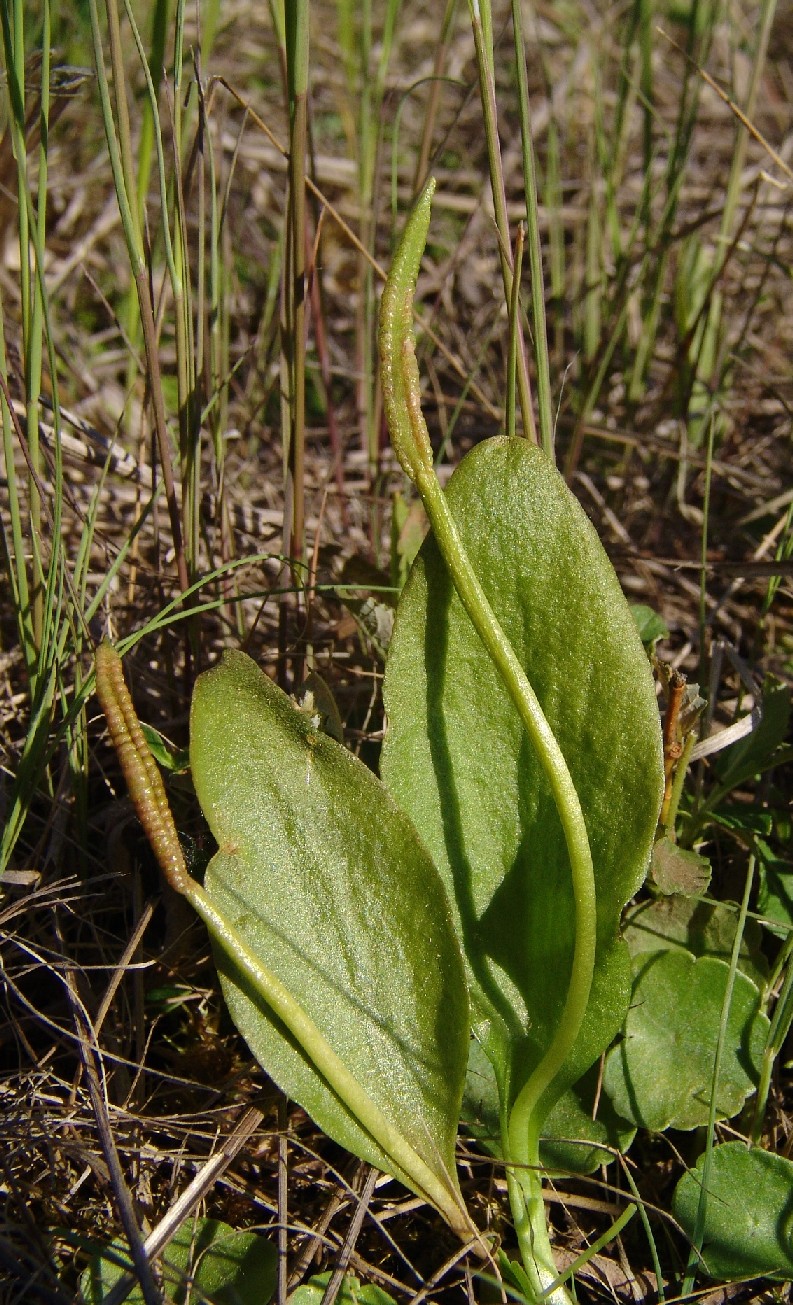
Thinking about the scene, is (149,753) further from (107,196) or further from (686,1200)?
(107,196)

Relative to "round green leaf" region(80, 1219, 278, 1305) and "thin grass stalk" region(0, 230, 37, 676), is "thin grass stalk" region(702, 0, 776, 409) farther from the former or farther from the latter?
"round green leaf" region(80, 1219, 278, 1305)

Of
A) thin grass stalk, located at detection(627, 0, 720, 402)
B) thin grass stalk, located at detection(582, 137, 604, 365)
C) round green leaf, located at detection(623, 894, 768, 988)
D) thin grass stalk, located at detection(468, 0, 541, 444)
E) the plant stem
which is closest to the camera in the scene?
the plant stem

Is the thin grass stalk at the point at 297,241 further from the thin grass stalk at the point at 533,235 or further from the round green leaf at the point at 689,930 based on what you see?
the round green leaf at the point at 689,930

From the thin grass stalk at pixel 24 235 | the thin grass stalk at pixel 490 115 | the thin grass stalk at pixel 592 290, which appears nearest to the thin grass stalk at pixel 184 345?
the thin grass stalk at pixel 24 235

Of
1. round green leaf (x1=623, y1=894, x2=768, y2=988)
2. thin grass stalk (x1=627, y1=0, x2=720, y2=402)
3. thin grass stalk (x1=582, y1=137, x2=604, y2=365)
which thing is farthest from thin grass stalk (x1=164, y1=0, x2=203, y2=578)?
thin grass stalk (x1=582, y1=137, x2=604, y2=365)

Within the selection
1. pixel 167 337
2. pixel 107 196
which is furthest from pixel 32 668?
pixel 107 196

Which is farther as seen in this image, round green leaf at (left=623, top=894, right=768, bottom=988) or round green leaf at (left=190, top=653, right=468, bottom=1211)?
round green leaf at (left=623, top=894, right=768, bottom=988)

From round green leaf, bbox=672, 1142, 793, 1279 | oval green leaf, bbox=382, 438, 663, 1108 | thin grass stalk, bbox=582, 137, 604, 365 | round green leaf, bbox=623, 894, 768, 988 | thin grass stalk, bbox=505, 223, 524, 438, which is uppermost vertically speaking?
thin grass stalk, bbox=505, 223, 524, 438
